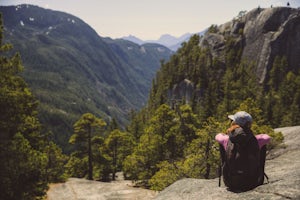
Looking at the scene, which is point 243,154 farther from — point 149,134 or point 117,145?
point 117,145

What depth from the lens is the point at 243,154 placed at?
8445 mm

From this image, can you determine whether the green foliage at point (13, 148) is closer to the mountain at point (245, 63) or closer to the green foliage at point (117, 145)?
the green foliage at point (117, 145)

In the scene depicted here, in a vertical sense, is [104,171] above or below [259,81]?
below

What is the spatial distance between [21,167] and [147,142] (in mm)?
26195

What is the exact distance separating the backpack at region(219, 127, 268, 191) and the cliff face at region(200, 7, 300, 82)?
360ft

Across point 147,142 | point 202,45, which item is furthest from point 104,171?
A: point 202,45

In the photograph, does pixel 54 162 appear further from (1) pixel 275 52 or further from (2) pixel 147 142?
(1) pixel 275 52

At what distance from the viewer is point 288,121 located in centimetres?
7144

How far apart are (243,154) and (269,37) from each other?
115988mm

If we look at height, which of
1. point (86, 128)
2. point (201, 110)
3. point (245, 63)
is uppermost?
point (245, 63)

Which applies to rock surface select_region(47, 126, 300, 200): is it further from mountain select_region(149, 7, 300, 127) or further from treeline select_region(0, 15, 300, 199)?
mountain select_region(149, 7, 300, 127)


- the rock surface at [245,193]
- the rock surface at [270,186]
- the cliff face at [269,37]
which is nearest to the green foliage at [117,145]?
the rock surface at [270,186]

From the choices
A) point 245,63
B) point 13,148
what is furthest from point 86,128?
point 245,63

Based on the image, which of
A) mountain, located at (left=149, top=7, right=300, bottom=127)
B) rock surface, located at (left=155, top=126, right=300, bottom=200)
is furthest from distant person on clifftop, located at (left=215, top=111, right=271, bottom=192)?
mountain, located at (left=149, top=7, right=300, bottom=127)
